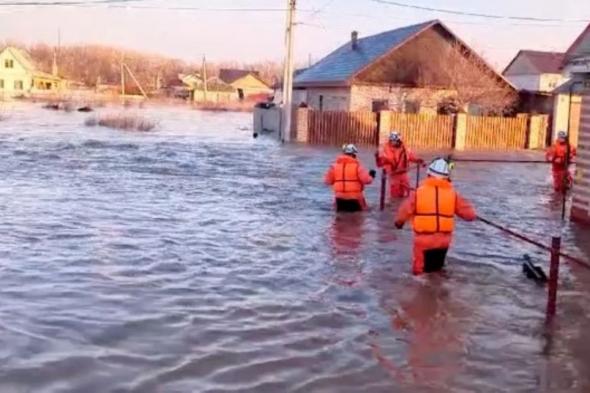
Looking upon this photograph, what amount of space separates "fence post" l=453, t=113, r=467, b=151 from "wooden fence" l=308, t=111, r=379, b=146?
3370mm

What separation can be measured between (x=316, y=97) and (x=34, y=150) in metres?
20.3

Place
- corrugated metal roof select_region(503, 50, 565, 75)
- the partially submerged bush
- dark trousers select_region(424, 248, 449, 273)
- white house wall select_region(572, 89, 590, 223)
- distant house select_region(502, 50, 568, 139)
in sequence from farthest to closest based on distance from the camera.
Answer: corrugated metal roof select_region(503, 50, 565, 75) < distant house select_region(502, 50, 568, 139) < the partially submerged bush < white house wall select_region(572, 89, 590, 223) < dark trousers select_region(424, 248, 449, 273)

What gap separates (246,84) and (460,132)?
94.3m

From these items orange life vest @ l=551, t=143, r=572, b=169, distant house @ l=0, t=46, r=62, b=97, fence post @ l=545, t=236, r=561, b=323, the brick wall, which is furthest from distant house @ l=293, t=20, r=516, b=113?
distant house @ l=0, t=46, r=62, b=97

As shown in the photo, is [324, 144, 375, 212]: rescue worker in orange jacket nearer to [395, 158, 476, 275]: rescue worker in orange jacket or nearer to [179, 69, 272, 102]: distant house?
[395, 158, 476, 275]: rescue worker in orange jacket

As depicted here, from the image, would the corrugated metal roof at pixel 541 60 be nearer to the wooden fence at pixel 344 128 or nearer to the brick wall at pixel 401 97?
the brick wall at pixel 401 97

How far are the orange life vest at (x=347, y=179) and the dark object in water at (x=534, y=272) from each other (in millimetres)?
4193

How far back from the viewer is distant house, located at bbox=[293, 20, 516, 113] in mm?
40438

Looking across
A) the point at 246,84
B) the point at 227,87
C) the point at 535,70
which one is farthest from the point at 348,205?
the point at 246,84

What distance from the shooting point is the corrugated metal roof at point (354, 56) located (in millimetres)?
40875

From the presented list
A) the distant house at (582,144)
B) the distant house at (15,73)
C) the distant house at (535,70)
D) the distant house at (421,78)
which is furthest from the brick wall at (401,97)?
the distant house at (15,73)

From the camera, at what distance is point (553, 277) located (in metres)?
7.76

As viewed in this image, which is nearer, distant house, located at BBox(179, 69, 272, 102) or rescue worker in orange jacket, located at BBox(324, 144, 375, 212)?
rescue worker in orange jacket, located at BBox(324, 144, 375, 212)

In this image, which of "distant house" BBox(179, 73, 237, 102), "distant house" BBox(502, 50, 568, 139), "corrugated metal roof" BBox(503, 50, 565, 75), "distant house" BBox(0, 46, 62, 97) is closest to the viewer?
"distant house" BBox(502, 50, 568, 139)
